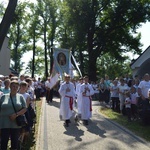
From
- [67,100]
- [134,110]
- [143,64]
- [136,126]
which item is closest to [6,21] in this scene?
[67,100]

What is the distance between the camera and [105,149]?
8.12 m

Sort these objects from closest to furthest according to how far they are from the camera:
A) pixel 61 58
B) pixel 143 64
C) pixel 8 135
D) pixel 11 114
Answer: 1. pixel 11 114
2. pixel 8 135
3. pixel 61 58
4. pixel 143 64

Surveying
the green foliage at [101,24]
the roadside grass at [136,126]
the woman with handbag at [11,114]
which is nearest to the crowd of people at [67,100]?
the woman with handbag at [11,114]

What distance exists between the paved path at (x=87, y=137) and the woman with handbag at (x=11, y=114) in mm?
2014

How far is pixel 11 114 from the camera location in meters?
6.07

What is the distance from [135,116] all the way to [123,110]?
4.96 feet

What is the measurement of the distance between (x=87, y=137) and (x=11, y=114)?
4.20 metres

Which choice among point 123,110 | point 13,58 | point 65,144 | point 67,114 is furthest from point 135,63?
point 13,58

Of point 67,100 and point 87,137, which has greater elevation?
point 67,100

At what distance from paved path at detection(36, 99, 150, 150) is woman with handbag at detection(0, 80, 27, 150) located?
201 centimetres

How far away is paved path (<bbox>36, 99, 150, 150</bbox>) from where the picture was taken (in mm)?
8430

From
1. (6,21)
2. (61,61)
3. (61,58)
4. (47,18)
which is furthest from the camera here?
(47,18)

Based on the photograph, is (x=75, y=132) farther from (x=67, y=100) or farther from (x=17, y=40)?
(x=17, y=40)

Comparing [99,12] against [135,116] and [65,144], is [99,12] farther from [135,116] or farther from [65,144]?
[65,144]
